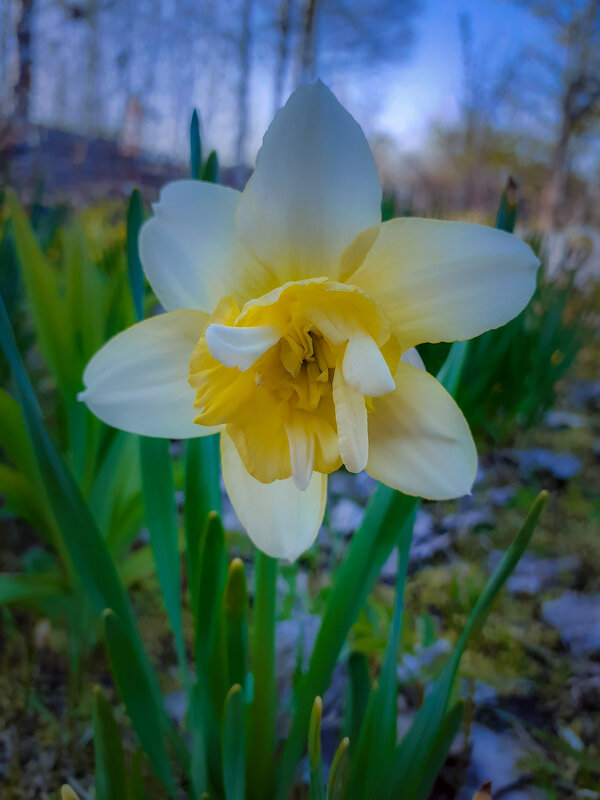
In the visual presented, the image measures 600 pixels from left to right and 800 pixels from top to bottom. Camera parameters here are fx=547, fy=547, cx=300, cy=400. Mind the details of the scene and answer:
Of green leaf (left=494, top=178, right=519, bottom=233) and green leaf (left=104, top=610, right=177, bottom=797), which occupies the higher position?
green leaf (left=494, top=178, right=519, bottom=233)

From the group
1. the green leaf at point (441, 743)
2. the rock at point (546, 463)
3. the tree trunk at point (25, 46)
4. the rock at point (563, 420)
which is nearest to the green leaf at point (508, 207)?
the green leaf at point (441, 743)

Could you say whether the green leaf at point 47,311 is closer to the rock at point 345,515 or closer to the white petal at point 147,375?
the white petal at point 147,375

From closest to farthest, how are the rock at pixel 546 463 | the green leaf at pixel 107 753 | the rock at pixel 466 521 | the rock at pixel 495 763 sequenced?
the green leaf at pixel 107 753 → the rock at pixel 495 763 → the rock at pixel 466 521 → the rock at pixel 546 463

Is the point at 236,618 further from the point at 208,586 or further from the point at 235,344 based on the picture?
the point at 235,344

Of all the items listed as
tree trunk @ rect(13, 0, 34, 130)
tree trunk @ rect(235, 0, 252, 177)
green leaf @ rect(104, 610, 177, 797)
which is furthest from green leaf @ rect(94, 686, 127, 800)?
tree trunk @ rect(235, 0, 252, 177)

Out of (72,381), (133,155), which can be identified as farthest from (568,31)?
(72,381)

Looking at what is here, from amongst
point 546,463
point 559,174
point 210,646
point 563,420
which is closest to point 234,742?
point 210,646

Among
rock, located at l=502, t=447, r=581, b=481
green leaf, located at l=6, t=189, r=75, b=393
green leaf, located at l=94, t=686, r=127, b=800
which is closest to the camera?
green leaf, located at l=94, t=686, r=127, b=800

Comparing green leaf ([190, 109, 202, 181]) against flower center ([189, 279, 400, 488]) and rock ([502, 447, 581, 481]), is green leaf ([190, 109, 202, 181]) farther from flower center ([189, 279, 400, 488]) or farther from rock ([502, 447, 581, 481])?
rock ([502, 447, 581, 481])
